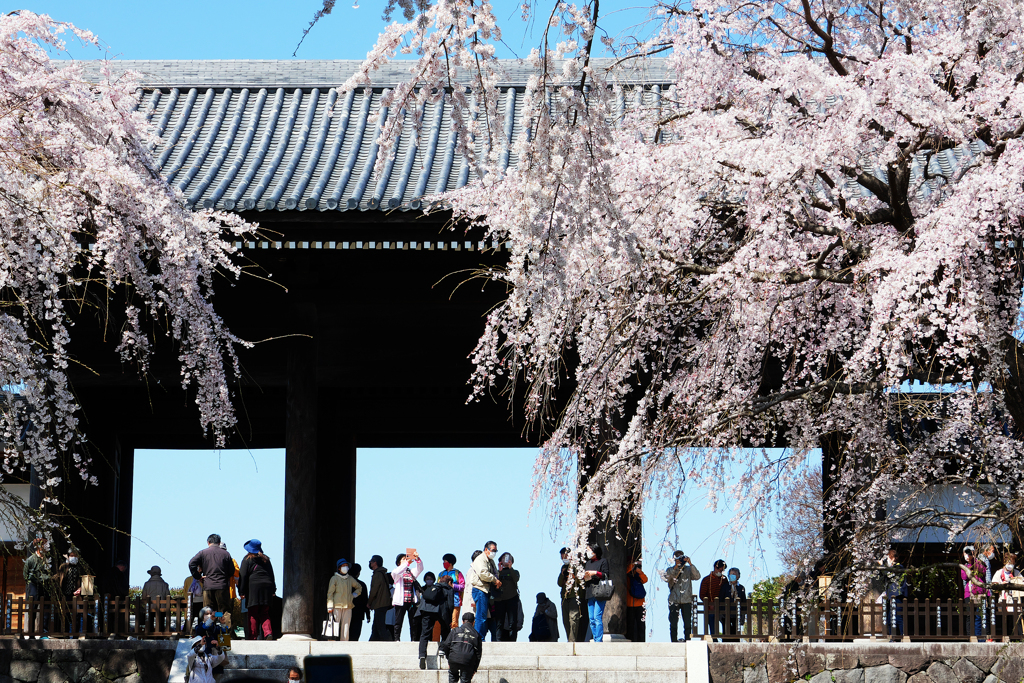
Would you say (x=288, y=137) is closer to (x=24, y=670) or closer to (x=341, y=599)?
(x=341, y=599)

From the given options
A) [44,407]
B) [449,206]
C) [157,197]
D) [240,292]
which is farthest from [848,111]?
[240,292]

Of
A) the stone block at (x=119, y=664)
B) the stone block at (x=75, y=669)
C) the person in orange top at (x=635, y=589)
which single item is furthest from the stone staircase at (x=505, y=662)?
the stone block at (x=75, y=669)

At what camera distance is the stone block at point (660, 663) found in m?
10.0

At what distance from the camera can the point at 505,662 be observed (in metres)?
10.1

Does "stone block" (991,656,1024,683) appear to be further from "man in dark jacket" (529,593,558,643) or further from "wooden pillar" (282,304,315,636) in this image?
"wooden pillar" (282,304,315,636)

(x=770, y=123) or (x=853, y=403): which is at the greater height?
(x=770, y=123)

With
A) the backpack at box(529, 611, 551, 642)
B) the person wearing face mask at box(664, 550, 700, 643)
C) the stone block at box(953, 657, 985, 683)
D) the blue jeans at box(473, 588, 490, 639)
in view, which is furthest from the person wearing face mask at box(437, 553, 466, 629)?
the stone block at box(953, 657, 985, 683)

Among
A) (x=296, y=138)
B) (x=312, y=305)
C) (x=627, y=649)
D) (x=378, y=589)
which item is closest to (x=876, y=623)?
(x=627, y=649)

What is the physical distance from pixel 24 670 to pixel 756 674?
21.8 ft

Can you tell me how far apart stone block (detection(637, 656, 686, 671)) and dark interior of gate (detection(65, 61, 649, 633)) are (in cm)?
278

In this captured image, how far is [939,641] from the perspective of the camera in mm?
10383

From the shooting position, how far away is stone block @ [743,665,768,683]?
10.1 meters

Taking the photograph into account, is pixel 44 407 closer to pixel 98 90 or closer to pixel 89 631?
pixel 98 90

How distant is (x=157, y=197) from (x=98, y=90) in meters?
1.20
